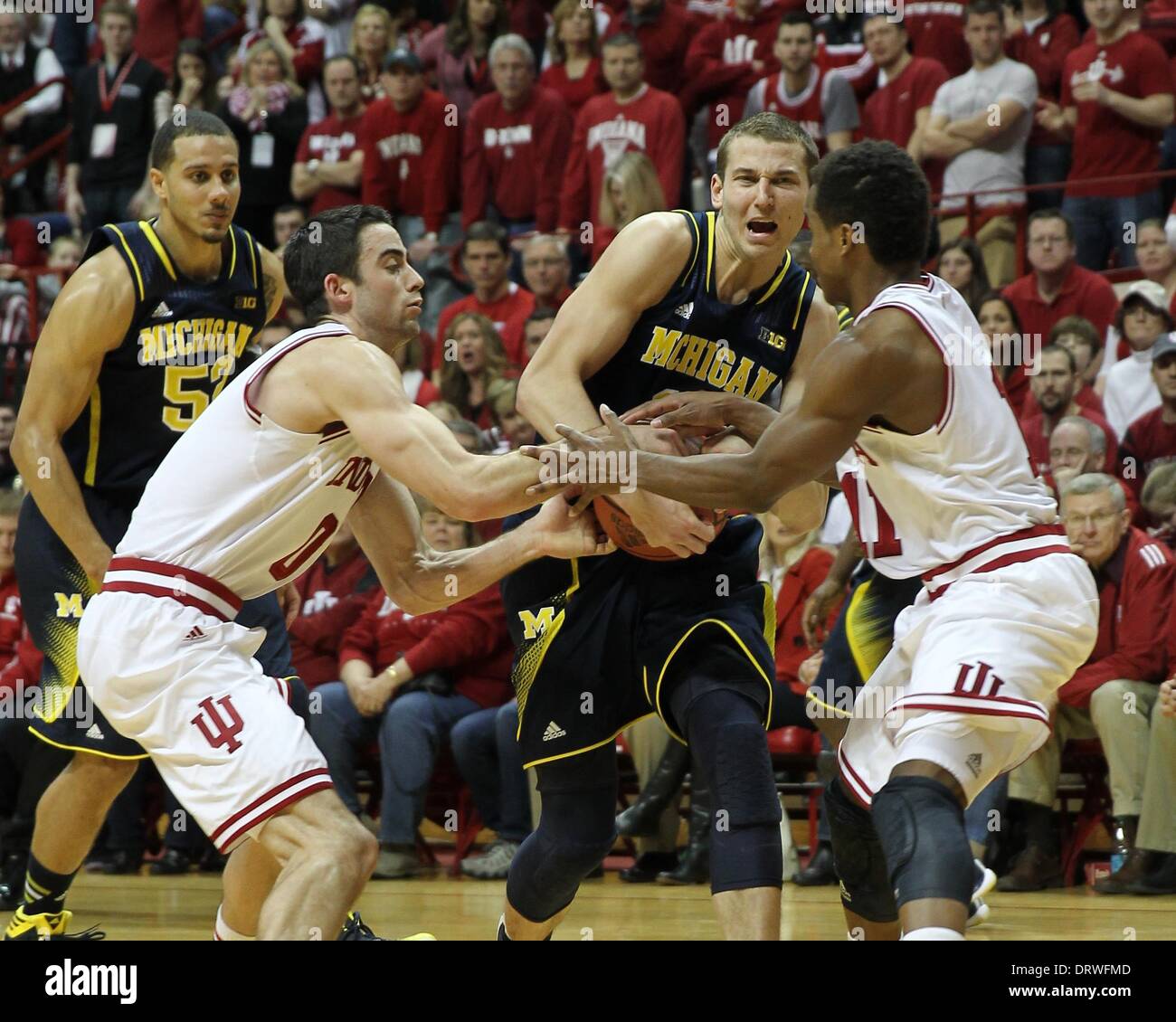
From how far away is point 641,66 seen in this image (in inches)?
Answer: 435

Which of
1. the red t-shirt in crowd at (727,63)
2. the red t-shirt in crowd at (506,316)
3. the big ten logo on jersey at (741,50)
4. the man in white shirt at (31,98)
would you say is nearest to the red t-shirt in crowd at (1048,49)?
the red t-shirt in crowd at (727,63)

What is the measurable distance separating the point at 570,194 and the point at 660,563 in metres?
6.96

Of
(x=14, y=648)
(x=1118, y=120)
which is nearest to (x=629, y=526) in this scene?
(x=14, y=648)

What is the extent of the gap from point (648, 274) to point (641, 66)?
6877 millimetres

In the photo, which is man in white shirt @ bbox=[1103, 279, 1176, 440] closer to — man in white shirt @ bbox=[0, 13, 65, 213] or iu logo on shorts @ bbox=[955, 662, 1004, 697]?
iu logo on shorts @ bbox=[955, 662, 1004, 697]

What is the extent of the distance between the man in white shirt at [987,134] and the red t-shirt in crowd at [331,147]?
14.4 feet

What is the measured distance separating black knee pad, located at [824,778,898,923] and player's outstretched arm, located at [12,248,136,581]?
2.54m

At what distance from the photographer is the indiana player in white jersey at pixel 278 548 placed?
3.86 metres

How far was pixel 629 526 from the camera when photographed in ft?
14.6

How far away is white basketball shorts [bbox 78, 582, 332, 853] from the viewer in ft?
12.7

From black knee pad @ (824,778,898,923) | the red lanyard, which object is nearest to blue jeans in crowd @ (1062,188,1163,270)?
black knee pad @ (824,778,898,923)

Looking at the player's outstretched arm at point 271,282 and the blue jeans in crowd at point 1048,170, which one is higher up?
the blue jeans in crowd at point 1048,170

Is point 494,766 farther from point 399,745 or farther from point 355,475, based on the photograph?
point 355,475

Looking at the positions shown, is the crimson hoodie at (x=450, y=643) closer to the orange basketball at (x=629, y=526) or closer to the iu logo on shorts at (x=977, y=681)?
the orange basketball at (x=629, y=526)
